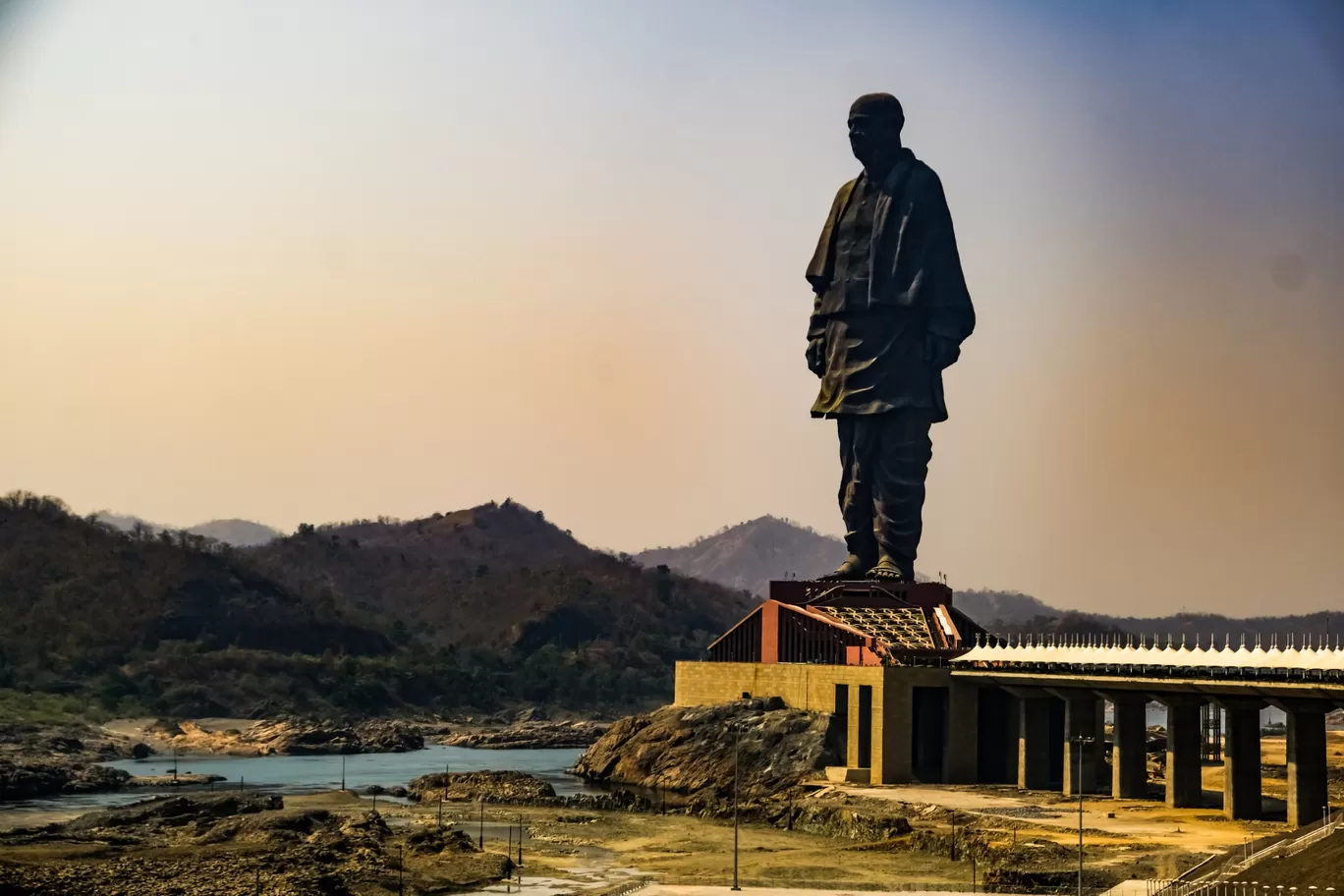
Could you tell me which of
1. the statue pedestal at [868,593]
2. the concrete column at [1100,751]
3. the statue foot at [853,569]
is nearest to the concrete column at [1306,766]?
the concrete column at [1100,751]

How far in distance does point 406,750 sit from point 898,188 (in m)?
81.9

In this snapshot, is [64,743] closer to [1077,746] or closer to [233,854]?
[233,854]

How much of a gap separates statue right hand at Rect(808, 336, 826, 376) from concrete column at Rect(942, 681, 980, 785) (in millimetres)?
49192

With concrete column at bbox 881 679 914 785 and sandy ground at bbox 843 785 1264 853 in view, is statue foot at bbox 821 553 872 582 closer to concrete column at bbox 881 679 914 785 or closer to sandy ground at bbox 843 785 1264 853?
concrete column at bbox 881 679 914 785

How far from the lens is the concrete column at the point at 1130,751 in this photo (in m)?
112

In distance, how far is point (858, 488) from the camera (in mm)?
163625

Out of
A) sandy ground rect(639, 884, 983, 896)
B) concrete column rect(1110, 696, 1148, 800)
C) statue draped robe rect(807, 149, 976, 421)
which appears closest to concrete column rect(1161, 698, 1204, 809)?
concrete column rect(1110, 696, 1148, 800)

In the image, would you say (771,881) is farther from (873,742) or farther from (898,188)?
(898,188)

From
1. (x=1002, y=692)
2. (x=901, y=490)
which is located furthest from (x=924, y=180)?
(x=1002, y=692)

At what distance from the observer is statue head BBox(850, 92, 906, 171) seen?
162m

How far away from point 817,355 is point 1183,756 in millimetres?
68670

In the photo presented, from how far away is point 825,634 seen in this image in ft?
466

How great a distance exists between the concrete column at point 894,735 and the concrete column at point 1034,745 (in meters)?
7.56

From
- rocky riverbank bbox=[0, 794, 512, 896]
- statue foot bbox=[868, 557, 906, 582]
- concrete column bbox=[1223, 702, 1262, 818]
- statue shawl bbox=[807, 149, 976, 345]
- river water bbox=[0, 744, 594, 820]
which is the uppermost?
statue shawl bbox=[807, 149, 976, 345]
